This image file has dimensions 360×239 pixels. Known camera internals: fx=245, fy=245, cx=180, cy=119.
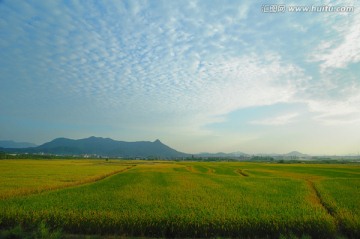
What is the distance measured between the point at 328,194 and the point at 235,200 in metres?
9.10

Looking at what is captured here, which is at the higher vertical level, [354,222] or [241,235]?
[354,222]

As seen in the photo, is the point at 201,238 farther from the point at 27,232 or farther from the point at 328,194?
the point at 328,194

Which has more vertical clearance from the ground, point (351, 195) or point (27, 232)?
point (351, 195)

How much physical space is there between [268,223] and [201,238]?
351cm

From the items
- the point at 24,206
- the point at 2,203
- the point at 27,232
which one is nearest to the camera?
the point at 27,232

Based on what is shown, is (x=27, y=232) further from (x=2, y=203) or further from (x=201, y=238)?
(x=201, y=238)

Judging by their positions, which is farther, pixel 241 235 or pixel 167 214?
pixel 167 214

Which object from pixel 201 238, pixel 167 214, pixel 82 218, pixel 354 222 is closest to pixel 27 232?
pixel 82 218

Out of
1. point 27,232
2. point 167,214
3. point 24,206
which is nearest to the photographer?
point 27,232

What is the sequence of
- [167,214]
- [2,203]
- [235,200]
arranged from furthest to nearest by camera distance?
[235,200] → [2,203] → [167,214]

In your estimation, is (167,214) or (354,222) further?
(167,214)

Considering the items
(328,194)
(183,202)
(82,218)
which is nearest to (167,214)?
(183,202)

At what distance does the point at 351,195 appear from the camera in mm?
19656

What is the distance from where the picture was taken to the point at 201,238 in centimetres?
1235
